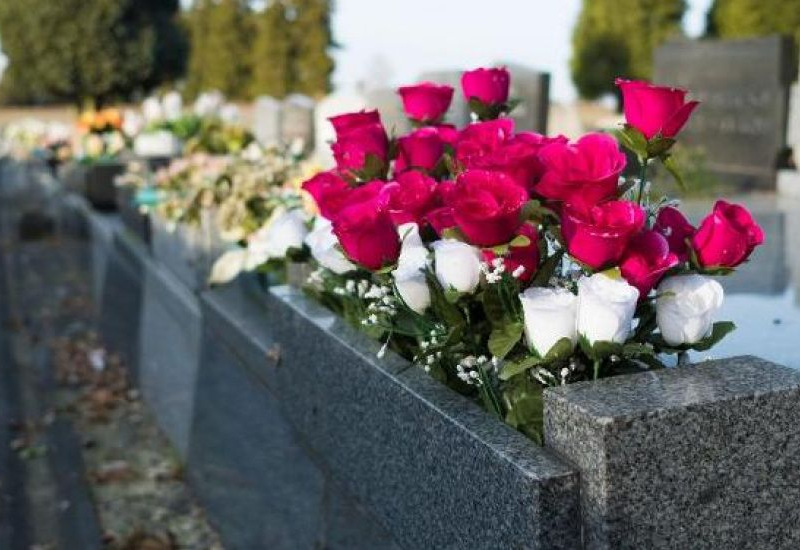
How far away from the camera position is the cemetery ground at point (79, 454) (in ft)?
14.1

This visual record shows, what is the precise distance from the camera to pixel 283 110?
1130 centimetres

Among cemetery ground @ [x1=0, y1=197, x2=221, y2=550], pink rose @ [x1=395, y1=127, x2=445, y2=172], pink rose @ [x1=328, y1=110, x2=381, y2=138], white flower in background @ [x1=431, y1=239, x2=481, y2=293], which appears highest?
pink rose @ [x1=328, y1=110, x2=381, y2=138]

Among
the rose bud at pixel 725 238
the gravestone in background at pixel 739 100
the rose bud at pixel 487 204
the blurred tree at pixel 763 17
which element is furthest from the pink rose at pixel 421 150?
the blurred tree at pixel 763 17

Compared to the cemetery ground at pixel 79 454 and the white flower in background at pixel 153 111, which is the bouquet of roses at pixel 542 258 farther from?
the white flower in background at pixel 153 111

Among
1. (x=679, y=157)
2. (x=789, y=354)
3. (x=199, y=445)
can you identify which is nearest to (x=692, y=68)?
(x=679, y=157)

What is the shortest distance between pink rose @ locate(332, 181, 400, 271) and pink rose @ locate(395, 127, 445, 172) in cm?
44

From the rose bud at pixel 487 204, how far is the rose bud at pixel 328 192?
674 mm

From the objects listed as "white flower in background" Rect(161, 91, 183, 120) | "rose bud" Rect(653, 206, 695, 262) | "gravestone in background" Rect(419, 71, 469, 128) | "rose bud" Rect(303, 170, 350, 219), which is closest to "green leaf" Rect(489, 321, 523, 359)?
"rose bud" Rect(653, 206, 695, 262)

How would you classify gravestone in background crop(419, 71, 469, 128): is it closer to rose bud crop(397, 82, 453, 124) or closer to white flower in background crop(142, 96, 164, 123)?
rose bud crop(397, 82, 453, 124)

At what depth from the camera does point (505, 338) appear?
1981 mm

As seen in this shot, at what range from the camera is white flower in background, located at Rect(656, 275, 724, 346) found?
190 cm

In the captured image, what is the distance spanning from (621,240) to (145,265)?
4794 millimetres

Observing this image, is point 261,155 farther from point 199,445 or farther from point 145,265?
point 199,445

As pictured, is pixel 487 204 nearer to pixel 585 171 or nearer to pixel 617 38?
→ pixel 585 171
